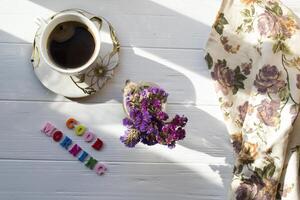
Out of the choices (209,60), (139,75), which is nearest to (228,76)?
(209,60)

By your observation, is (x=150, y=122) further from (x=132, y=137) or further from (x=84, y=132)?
Result: (x=84, y=132)

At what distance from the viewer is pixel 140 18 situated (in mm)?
902

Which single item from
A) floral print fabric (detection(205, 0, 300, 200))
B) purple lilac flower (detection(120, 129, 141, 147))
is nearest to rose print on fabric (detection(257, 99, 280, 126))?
floral print fabric (detection(205, 0, 300, 200))

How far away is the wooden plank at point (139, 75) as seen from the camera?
2.92 feet

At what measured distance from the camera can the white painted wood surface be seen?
0.88m

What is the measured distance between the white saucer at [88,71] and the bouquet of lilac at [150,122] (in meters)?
0.10

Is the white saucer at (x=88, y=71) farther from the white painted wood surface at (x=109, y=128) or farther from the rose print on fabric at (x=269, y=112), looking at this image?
the rose print on fabric at (x=269, y=112)

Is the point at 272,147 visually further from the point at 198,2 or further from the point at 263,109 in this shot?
the point at 198,2

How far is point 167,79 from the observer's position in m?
0.90

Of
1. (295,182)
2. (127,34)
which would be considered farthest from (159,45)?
(295,182)

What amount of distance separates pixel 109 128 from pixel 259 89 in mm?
259

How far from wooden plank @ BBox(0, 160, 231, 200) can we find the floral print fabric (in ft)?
0.26

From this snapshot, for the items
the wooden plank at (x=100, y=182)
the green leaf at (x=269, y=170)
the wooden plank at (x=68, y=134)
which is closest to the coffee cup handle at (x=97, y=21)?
the wooden plank at (x=68, y=134)

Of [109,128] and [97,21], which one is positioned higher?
[97,21]
